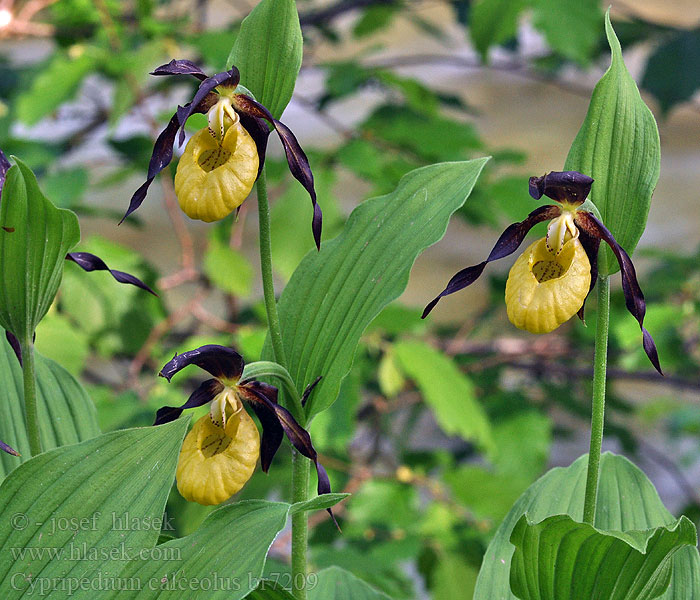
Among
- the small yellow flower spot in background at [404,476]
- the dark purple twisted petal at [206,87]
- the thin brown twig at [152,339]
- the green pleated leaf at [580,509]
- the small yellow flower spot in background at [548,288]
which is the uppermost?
the dark purple twisted petal at [206,87]

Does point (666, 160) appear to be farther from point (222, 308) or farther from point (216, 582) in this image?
point (216, 582)

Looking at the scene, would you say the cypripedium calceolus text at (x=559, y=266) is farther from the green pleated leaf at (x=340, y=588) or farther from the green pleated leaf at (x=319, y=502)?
the green pleated leaf at (x=340, y=588)

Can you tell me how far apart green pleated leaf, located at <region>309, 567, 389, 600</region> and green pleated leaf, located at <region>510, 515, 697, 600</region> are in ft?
0.43

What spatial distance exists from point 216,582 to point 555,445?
2142 millimetres

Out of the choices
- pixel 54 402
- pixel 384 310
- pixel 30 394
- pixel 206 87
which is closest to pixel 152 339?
pixel 384 310

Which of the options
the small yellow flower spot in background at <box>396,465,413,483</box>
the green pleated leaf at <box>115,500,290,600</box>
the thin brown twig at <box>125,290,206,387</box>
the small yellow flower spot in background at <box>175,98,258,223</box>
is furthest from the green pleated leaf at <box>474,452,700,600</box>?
the thin brown twig at <box>125,290,206,387</box>

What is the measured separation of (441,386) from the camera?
37.2 inches

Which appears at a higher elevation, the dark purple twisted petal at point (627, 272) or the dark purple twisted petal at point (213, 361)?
the dark purple twisted petal at point (627, 272)

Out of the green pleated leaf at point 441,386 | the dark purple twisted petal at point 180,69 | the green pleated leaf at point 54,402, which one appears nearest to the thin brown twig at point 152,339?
the green pleated leaf at point 441,386

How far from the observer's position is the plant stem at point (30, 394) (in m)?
0.42

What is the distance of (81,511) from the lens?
0.36m

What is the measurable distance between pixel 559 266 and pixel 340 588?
28 centimetres

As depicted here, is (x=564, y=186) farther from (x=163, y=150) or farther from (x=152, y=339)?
(x=152, y=339)

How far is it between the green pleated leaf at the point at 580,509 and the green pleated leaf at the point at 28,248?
0.33m
